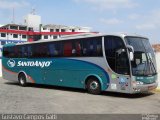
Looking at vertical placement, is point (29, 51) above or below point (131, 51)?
above

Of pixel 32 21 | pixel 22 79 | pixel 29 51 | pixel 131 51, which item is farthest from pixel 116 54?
pixel 32 21

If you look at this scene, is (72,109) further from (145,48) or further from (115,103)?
(145,48)

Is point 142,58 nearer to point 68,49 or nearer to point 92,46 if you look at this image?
point 92,46

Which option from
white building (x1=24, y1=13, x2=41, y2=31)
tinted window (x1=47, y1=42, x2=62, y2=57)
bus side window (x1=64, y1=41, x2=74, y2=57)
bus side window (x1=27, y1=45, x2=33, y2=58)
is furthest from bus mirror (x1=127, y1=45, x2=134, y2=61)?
white building (x1=24, y1=13, x2=41, y2=31)

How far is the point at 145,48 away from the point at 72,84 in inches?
177

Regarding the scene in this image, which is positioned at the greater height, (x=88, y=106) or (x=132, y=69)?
(x=132, y=69)

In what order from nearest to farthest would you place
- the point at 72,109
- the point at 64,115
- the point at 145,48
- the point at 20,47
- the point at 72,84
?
the point at 64,115
the point at 72,109
the point at 145,48
the point at 72,84
the point at 20,47

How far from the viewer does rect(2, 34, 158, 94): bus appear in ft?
48.1

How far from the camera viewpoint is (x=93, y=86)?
646 inches

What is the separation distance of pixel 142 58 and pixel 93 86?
291 cm

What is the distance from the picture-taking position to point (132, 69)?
47.3ft

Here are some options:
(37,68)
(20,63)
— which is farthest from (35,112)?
(20,63)

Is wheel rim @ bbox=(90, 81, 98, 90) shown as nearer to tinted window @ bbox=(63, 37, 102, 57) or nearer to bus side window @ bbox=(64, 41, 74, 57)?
tinted window @ bbox=(63, 37, 102, 57)

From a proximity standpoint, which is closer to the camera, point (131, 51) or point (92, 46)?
point (131, 51)
